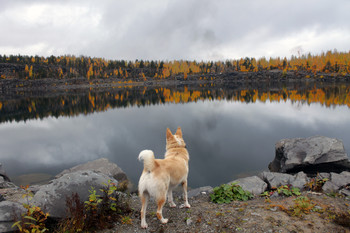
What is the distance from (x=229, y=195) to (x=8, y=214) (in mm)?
5972

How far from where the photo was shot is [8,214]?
4.53 m

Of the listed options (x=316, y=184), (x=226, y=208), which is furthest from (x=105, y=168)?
(x=316, y=184)

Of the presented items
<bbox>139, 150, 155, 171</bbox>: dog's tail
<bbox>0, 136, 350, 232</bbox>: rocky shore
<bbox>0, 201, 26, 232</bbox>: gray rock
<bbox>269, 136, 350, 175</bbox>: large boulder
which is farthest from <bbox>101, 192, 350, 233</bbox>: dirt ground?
<bbox>269, 136, 350, 175</bbox>: large boulder

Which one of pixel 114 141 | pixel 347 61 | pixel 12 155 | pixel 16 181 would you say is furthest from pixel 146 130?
pixel 347 61

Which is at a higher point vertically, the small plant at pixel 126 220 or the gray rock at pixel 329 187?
the small plant at pixel 126 220

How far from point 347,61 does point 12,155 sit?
19791 centimetres

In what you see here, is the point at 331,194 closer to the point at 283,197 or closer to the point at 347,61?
the point at 283,197

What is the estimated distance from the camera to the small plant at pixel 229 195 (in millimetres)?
6944

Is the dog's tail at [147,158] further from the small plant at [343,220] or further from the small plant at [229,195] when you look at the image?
the small plant at [343,220]

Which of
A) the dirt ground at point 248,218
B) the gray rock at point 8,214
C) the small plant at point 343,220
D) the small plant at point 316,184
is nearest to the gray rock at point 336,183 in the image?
the small plant at point 316,184

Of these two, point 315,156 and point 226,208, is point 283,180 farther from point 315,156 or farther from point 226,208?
point 226,208

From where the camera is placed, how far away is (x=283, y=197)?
23.0ft

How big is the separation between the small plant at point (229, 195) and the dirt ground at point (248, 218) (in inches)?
11.7

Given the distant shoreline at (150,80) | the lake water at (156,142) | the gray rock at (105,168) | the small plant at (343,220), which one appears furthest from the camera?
the distant shoreline at (150,80)
